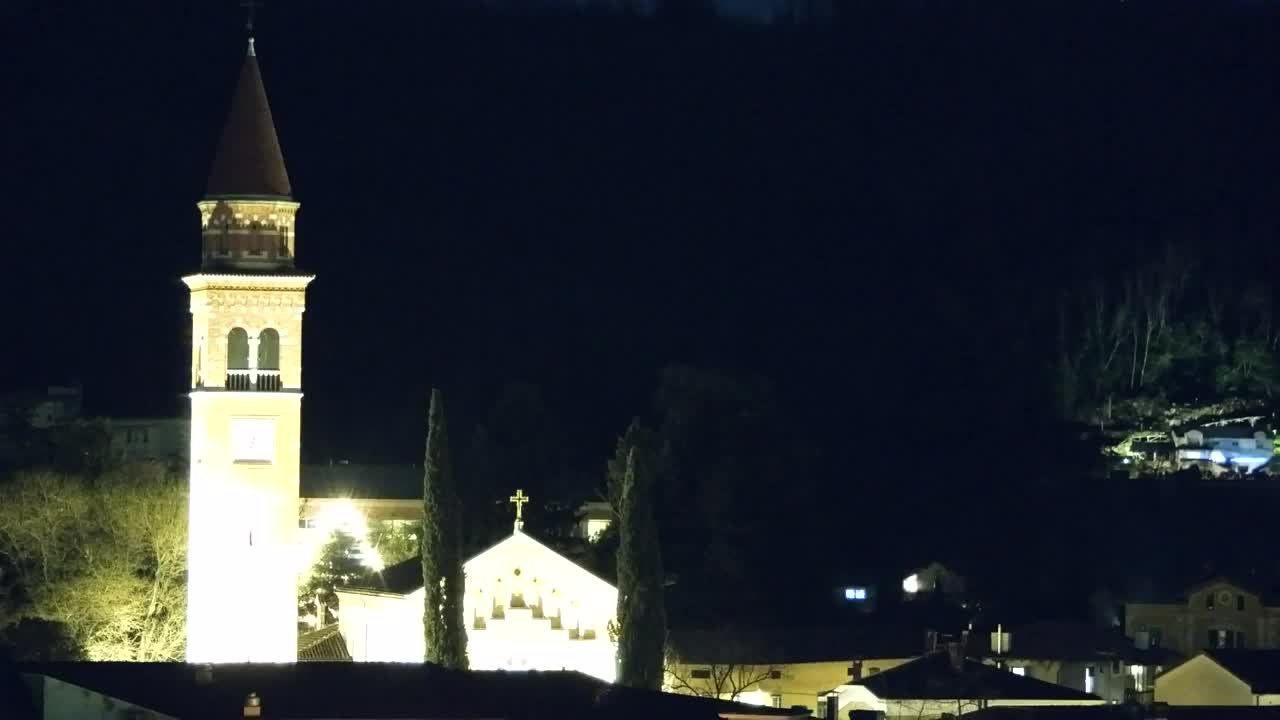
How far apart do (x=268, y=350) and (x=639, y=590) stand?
9618 millimetres

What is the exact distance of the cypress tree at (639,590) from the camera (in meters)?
67.4

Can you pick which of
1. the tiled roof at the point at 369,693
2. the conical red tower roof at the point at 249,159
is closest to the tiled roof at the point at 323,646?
the conical red tower roof at the point at 249,159

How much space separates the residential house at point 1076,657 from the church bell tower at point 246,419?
597 inches

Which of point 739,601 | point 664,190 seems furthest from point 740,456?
point 664,190

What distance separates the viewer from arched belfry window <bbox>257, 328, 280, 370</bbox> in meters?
71.2

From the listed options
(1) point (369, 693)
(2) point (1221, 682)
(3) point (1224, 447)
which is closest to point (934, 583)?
(2) point (1221, 682)

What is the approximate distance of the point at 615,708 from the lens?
45719mm

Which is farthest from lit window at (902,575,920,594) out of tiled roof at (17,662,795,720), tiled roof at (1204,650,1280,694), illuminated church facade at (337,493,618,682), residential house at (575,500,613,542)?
tiled roof at (17,662,795,720)

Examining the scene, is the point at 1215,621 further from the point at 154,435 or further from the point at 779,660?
the point at 154,435

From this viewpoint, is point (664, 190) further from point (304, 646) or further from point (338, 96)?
point (304, 646)

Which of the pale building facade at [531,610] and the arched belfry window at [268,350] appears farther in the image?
the pale building facade at [531,610]

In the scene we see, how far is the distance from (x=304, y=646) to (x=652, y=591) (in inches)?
399

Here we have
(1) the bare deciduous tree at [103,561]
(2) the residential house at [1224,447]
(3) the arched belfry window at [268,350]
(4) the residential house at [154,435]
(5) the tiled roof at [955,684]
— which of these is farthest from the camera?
(2) the residential house at [1224,447]

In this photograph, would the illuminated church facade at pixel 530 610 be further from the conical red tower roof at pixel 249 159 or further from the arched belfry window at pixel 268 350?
the conical red tower roof at pixel 249 159
